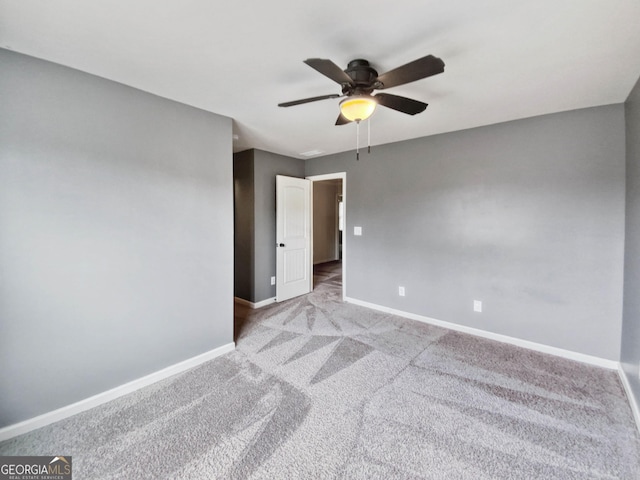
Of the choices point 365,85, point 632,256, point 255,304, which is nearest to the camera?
point 365,85

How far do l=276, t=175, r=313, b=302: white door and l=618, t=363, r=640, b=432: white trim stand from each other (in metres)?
3.79

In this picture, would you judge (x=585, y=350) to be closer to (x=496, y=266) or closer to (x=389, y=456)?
(x=496, y=266)

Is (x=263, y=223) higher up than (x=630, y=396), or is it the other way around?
(x=263, y=223)

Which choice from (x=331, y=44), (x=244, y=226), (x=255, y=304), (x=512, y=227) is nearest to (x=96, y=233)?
(x=331, y=44)

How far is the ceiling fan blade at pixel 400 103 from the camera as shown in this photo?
1775 mm

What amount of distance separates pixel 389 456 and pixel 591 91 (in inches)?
123

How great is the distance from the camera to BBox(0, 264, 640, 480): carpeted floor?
152 centimetres

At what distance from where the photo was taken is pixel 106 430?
1775 millimetres

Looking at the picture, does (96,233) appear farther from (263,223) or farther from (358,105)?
(263,223)

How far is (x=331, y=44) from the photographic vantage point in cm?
162

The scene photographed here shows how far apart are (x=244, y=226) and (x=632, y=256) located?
14.0ft

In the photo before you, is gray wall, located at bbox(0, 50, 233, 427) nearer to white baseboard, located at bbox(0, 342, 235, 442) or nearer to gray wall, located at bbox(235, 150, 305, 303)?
white baseboard, located at bbox(0, 342, 235, 442)

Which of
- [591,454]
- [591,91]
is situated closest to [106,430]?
[591,454]

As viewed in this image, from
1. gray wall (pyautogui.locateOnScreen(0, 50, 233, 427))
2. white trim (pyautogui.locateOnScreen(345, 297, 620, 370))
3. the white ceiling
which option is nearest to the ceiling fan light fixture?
the white ceiling
